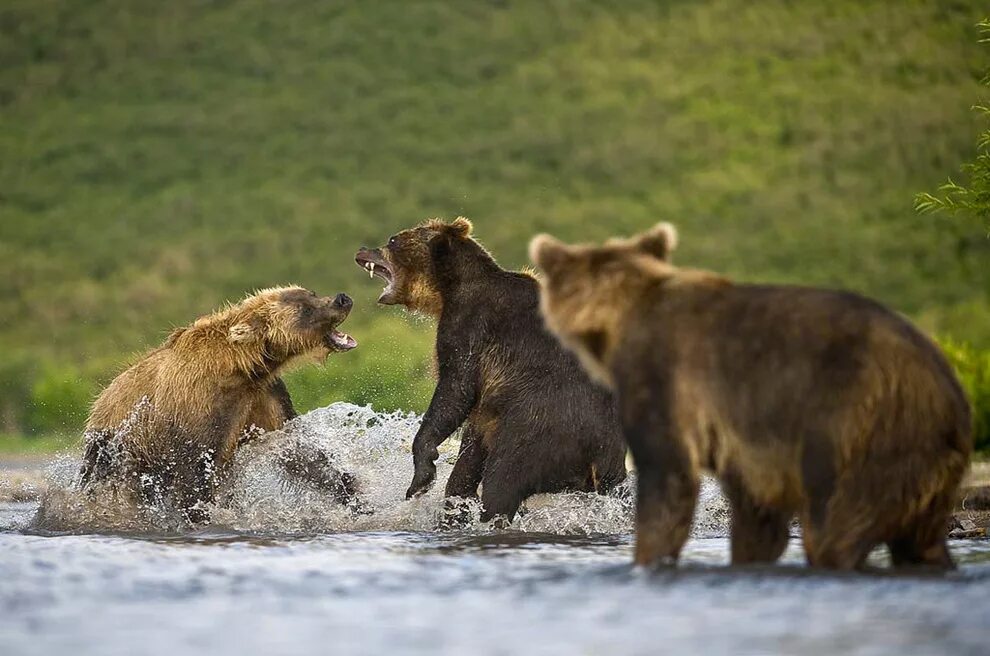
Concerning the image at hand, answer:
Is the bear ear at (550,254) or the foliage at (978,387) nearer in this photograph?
the bear ear at (550,254)

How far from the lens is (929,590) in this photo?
19.6 ft

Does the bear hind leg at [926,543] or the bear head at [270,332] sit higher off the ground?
the bear head at [270,332]

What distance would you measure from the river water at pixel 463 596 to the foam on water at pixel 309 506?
0.03 metres

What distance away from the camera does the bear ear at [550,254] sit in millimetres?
6809

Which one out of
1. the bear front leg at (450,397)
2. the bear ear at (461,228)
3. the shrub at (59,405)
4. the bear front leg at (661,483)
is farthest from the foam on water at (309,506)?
the shrub at (59,405)

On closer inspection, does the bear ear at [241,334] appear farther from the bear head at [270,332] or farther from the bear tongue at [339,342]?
the bear tongue at [339,342]

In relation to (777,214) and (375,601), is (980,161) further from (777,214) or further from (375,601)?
(777,214)

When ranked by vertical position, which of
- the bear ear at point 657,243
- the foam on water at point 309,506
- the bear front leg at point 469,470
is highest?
the bear ear at point 657,243

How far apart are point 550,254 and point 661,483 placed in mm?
1136

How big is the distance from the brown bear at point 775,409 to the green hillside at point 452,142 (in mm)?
24795

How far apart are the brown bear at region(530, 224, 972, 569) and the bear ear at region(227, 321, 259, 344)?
391 centimetres

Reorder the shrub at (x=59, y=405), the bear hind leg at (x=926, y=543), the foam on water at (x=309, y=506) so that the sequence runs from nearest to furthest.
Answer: the bear hind leg at (x=926, y=543) → the foam on water at (x=309, y=506) → the shrub at (x=59, y=405)

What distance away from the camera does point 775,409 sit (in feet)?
20.3

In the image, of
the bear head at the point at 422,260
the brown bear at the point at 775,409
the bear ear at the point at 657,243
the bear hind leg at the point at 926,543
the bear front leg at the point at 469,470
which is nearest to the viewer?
the brown bear at the point at 775,409
